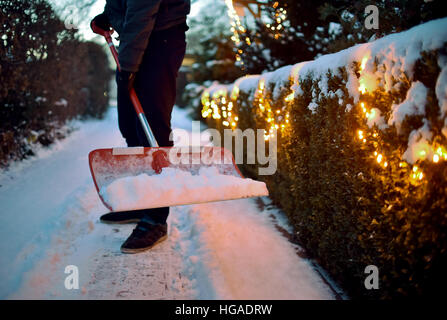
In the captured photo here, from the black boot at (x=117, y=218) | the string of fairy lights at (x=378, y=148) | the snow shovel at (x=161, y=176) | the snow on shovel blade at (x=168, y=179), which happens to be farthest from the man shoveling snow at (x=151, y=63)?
the string of fairy lights at (x=378, y=148)

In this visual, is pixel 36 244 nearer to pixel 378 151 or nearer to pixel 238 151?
pixel 378 151

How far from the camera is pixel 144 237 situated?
226cm

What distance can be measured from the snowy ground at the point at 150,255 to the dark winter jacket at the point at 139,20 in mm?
1307

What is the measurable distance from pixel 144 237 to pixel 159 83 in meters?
1.11

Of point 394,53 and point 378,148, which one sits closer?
point 394,53

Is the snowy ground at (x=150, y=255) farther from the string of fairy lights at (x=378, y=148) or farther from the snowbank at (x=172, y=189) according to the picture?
the string of fairy lights at (x=378, y=148)

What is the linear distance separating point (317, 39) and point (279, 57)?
33.9 inches

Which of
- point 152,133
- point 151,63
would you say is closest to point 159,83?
point 151,63

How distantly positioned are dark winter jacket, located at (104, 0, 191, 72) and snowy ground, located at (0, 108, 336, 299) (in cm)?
131

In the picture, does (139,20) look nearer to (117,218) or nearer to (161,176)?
(161,176)

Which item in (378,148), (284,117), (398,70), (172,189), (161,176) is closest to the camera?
(398,70)

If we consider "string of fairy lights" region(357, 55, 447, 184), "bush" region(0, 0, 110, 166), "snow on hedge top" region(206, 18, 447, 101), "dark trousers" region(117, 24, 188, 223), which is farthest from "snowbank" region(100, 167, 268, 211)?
"bush" region(0, 0, 110, 166)

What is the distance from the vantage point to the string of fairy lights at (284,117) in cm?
119
